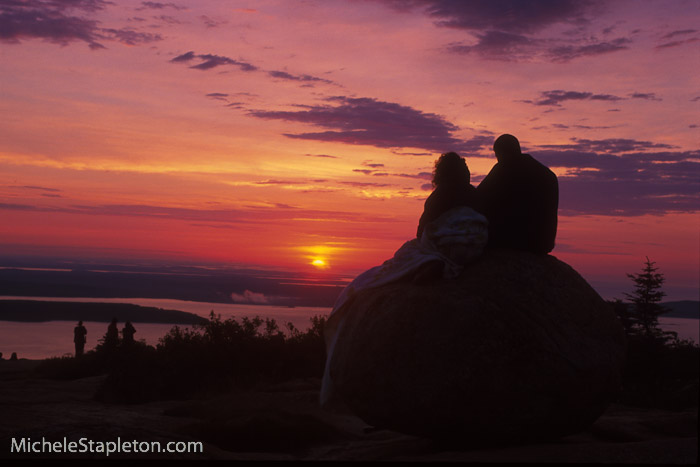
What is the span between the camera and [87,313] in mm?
105875

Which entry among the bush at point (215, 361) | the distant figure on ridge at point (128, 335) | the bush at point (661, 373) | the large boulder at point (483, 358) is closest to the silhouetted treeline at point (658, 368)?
the bush at point (661, 373)

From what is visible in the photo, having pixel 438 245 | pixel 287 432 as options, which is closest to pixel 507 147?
pixel 438 245

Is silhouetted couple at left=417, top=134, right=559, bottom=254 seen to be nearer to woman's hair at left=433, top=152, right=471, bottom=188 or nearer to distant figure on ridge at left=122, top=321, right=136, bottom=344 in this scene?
woman's hair at left=433, top=152, right=471, bottom=188

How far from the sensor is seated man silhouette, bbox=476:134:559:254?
8.95 metres

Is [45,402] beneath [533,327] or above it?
beneath

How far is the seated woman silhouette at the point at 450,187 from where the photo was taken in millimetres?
8844

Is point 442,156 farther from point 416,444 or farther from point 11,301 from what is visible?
point 11,301

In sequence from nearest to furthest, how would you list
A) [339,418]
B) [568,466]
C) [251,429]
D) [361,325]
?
[568,466], [361,325], [251,429], [339,418]

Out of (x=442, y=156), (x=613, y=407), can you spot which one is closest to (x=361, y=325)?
(x=442, y=156)

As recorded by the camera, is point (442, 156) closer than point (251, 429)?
Yes

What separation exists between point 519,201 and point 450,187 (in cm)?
96

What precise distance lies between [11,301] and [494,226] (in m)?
131

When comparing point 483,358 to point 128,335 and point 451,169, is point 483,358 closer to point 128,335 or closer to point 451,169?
point 451,169

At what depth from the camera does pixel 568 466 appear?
6.99m
